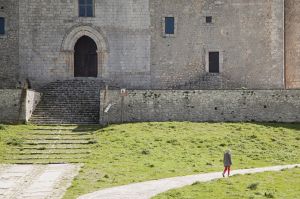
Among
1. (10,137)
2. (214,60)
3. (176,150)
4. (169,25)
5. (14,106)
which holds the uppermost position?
(169,25)

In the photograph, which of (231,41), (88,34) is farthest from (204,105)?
(88,34)

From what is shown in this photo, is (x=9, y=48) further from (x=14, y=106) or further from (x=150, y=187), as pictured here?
(x=150, y=187)

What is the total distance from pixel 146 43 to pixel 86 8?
180 inches

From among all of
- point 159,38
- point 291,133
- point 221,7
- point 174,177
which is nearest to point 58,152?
point 174,177

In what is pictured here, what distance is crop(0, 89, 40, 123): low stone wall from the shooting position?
28.4 metres

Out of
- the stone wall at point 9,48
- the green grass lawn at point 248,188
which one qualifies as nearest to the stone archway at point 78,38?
the stone wall at point 9,48

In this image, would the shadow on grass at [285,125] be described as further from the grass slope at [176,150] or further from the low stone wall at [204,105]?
the low stone wall at [204,105]

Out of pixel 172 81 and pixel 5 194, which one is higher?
pixel 172 81

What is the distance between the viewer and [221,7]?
35562 mm

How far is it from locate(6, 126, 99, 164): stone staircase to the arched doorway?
27.8 ft

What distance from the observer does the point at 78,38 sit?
34688 millimetres

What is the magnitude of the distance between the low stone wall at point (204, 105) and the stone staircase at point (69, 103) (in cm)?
197

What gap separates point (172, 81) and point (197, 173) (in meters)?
15.4

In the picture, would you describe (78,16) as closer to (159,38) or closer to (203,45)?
(159,38)
